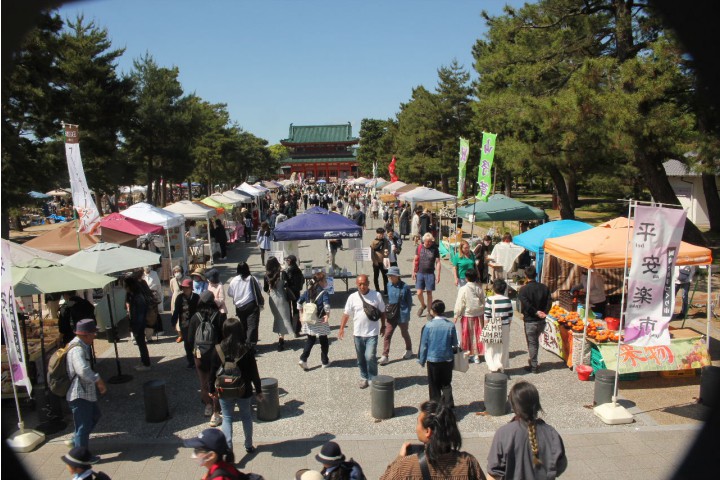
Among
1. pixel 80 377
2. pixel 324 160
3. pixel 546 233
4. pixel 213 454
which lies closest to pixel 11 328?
pixel 80 377

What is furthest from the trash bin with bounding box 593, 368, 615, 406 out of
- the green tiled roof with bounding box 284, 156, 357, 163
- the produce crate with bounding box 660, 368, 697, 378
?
the green tiled roof with bounding box 284, 156, 357, 163

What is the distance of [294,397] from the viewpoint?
6.97 m

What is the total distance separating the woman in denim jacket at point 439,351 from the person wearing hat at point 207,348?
7.64 ft

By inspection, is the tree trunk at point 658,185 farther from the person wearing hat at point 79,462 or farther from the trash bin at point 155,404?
the person wearing hat at point 79,462

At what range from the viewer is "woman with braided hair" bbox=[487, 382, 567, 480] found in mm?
3422

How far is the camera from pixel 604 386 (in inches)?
252

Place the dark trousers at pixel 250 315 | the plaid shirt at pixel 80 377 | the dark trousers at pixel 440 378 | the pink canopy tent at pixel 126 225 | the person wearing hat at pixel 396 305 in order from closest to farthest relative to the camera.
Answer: the plaid shirt at pixel 80 377, the dark trousers at pixel 440 378, the person wearing hat at pixel 396 305, the dark trousers at pixel 250 315, the pink canopy tent at pixel 126 225

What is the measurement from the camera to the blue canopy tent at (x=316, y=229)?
38.0 ft

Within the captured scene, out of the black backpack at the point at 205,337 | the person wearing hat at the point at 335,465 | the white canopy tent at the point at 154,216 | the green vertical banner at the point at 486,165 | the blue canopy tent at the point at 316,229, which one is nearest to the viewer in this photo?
the person wearing hat at the point at 335,465

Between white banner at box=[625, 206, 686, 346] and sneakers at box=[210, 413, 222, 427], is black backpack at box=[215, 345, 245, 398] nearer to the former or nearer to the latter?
sneakers at box=[210, 413, 222, 427]

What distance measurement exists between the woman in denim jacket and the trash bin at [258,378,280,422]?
179 cm

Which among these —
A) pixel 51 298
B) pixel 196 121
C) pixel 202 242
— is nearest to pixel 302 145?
pixel 196 121

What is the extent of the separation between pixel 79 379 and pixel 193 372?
9.01 feet

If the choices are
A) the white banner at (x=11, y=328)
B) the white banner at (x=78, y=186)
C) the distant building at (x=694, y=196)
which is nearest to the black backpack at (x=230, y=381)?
the white banner at (x=11, y=328)
